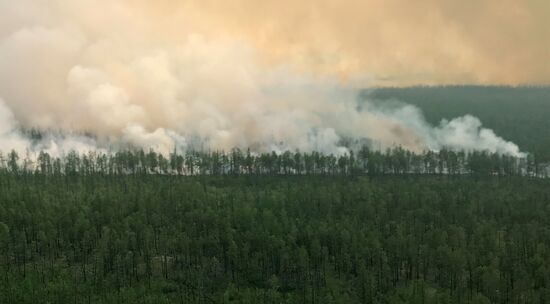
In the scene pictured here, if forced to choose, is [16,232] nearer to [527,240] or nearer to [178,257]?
[178,257]

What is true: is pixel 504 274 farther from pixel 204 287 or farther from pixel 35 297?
pixel 35 297

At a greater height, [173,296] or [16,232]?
[16,232]

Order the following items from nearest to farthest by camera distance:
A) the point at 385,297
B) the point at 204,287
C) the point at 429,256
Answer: the point at 385,297 < the point at 204,287 < the point at 429,256

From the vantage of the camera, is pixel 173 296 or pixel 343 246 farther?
pixel 343 246

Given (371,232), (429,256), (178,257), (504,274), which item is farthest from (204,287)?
(504,274)

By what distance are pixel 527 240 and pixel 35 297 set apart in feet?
520

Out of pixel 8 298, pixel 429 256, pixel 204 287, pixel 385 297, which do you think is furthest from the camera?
pixel 429 256

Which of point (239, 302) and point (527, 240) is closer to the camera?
point (239, 302)

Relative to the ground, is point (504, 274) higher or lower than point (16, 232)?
lower

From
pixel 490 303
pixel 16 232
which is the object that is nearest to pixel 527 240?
pixel 490 303

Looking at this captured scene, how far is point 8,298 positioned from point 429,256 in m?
126

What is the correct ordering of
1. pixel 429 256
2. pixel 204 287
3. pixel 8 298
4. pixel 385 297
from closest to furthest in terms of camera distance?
pixel 8 298 → pixel 385 297 → pixel 204 287 → pixel 429 256

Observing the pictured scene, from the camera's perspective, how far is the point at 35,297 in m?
152

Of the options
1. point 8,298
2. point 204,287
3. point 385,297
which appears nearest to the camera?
point 8,298
